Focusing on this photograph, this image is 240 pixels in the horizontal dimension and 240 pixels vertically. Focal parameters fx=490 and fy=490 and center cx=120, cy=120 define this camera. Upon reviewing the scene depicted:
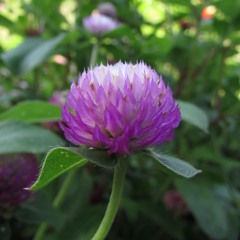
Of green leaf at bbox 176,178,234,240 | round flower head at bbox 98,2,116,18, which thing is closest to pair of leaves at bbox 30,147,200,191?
green leaf at bbox 176,178,234,240

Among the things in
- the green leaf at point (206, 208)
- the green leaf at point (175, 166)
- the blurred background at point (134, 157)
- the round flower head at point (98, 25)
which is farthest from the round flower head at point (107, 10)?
the green leaf at point (175, 166)

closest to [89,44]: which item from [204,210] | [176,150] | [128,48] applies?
[128,48]

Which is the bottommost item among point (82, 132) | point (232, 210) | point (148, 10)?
point (232, 210)

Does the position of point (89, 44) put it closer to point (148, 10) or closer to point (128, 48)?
point (128, 48)

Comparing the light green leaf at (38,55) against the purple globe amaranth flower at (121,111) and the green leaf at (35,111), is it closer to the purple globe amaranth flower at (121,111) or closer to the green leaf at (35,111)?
the green leaf at (35,111)

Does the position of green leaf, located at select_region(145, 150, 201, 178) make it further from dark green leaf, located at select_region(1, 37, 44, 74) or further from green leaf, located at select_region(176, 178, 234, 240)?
dark green leaf, located at select_region(1, 37, 44, 74)

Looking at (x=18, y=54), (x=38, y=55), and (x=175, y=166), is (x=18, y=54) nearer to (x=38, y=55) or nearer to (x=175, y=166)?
(x=38, y=55)

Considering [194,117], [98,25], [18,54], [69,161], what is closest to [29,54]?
[18,54]
